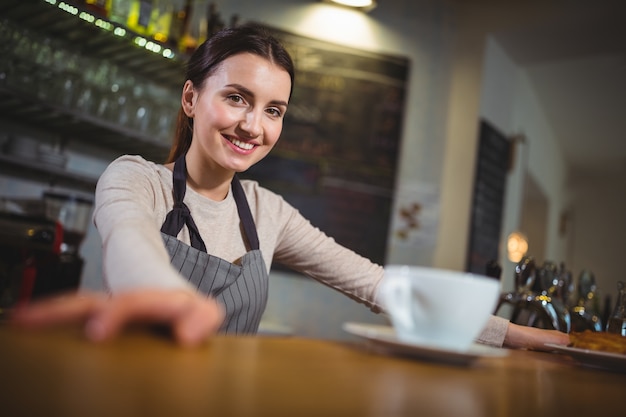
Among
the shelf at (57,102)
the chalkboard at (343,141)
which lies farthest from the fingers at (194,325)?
the chalkboard at (343,141)

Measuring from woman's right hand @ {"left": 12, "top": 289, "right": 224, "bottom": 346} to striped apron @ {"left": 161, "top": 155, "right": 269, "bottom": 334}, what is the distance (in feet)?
2.41

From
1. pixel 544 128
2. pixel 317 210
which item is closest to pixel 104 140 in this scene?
pixel 317 210

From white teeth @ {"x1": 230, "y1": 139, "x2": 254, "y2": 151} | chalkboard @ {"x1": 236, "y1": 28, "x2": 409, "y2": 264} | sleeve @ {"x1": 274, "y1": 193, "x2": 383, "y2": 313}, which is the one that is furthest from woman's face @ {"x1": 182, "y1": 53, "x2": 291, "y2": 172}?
chalkboard @ {"x1": 236, "y1": 28, "x2": 409, "y2": 264}

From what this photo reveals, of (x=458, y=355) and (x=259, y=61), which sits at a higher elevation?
(x=259, y=61)

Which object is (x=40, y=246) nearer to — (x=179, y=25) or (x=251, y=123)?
(x=179, y=25)

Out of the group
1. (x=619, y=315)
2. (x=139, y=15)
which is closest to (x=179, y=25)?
(x=139, y=15)

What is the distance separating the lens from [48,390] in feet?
1.19

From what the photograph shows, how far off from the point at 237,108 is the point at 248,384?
1071 mm

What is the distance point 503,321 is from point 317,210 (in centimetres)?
243

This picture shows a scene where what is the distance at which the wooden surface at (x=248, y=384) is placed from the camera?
0.36 meters

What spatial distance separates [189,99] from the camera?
157 cm

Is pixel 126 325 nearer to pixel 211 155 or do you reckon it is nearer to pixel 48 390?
pixel 48 390

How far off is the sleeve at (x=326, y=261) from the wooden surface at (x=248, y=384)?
0.79m

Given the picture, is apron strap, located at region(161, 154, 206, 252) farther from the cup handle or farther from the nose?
the cup handle
